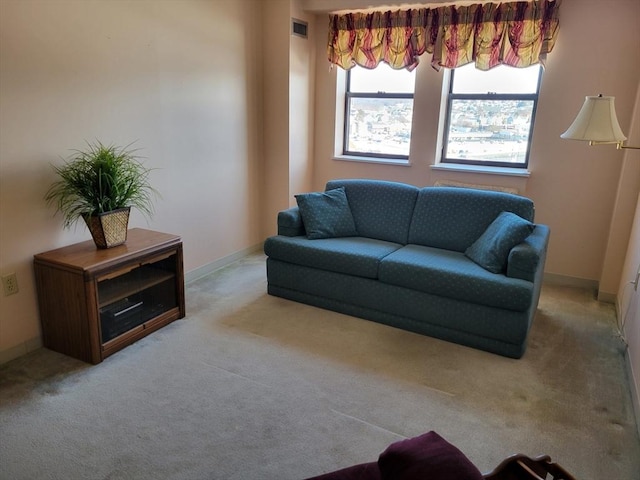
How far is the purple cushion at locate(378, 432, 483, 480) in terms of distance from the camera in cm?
98

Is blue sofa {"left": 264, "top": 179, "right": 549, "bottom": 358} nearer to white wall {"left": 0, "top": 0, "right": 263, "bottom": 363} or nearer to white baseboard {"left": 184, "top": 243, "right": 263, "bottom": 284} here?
white baseboard {"left": 184, "top": 243, "right": 263, "bottom": 284}

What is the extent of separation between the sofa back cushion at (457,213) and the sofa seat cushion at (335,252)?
0.88 feet

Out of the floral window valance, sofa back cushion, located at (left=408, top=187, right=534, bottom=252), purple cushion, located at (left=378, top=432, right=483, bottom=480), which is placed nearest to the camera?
A: purple cushion, located at (left=378, top=432, right=483, bottom=480)

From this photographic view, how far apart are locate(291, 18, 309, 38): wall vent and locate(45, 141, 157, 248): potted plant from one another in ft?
7.35

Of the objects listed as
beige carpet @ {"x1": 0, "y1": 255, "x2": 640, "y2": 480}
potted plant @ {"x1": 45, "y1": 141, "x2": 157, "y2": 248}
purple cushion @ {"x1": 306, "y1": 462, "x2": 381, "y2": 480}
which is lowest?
beige carpet @ {"x1": 0, "y1": 255, "x2": 640, "y2": 480}

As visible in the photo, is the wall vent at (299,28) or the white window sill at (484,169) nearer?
the white window sill at (484,169)

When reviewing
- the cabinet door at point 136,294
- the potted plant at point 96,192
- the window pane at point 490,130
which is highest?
the window pane at point 490,130

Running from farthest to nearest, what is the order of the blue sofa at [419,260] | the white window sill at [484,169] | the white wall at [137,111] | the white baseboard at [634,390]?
the white window sill at [484,169]
the blue sofa at [419,260]
the white wall at [137,111]
the white baseboard at [634,390]

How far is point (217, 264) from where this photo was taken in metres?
4.22

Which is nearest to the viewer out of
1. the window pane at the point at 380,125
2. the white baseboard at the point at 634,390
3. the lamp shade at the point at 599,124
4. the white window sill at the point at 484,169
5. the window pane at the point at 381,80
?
the white baseboard at the point at 634,390

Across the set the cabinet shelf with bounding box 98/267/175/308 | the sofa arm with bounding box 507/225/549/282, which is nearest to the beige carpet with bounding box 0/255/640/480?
the cabinet shelf with bounding box 98/267/175/308

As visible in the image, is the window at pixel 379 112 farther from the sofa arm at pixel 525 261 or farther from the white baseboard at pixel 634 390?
the white baseboard at pixel 634 390

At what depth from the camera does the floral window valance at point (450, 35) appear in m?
3.72

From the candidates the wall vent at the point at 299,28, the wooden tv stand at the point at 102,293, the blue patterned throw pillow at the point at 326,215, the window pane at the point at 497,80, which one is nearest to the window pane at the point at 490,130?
the window pane at the point at 497,80
